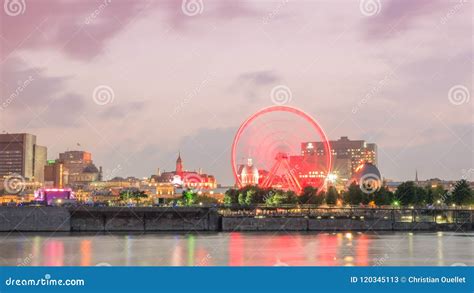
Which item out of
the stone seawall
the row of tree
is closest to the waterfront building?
the row of tree

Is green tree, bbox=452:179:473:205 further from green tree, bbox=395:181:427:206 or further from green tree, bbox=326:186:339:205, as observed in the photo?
green tree, bbox=326:186:339:205

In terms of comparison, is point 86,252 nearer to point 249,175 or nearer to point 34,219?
point 34,219

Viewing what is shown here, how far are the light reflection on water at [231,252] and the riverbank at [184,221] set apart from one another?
8799mm

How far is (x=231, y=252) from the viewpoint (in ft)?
158

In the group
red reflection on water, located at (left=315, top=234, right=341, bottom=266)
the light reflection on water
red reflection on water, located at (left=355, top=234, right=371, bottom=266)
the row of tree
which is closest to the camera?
red reflection on water, located at (left=355, top=234, right=371, bottom=266)

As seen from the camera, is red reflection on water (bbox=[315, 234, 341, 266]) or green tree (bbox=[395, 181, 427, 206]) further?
green tree (bbox=[395, 181, 427, 206])

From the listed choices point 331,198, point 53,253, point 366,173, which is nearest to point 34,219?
point 53,253

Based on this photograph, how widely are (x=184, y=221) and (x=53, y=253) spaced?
30139mm

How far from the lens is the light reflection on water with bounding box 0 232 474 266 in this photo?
4256 centimetres

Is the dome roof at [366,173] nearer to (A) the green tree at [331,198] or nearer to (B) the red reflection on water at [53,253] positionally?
(A) the green tree at [331,198]

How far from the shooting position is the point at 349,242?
196 feet

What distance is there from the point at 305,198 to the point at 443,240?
53.1m

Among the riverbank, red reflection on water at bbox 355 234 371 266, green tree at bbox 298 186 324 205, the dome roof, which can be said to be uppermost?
the dome roof
